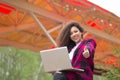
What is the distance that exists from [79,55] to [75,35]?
23cm

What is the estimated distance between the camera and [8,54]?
58.4ft

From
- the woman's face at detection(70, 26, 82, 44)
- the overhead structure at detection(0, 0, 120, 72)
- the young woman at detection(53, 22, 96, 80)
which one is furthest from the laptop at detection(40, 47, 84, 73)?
the overhead structure at detection(0, 0, 120, 72)

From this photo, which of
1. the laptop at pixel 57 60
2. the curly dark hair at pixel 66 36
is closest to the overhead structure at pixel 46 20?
the curly dark hair at pixel 66 36

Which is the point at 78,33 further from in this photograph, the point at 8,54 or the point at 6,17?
the point at 8,54

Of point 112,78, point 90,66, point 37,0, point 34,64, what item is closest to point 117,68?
point 112,78

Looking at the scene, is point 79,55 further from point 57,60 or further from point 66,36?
point 66,36

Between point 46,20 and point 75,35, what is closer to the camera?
point 75,35

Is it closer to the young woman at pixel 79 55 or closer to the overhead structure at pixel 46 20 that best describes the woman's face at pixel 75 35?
the young woman at pixel 79 55

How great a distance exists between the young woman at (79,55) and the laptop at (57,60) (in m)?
0.06

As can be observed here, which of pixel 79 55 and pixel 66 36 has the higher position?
pixel 66 36

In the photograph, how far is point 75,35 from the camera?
2.92 metres

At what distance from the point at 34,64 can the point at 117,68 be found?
608 inches

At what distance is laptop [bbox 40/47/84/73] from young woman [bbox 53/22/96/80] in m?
0.06

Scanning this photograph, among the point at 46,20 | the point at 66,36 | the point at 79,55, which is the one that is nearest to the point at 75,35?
the point at 66,36
